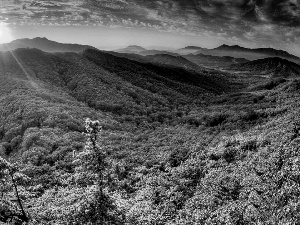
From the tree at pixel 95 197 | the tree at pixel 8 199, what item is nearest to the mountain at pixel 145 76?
the tree at pixel 95 197

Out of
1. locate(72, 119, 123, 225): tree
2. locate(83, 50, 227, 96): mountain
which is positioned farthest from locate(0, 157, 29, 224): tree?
locate(83, 50, 227, 96): mountain

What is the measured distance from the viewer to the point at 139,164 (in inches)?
1320

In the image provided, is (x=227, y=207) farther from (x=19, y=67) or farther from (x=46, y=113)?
(x=19, y=67)

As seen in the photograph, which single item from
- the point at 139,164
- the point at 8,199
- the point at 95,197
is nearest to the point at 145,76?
the point at 139,164

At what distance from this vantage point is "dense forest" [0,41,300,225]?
60.1 ft

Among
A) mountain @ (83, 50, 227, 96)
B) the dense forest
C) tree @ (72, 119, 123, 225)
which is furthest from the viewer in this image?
mountain @ (83, 50, 227, 96)

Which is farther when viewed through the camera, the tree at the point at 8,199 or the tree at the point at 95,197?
the tree at the point at 95,197

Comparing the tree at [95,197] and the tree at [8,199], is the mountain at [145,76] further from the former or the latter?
the tree at [8,199]

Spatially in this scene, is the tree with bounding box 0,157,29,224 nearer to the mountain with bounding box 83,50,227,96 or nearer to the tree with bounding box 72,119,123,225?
the tree with bounding box 72,119,123,225

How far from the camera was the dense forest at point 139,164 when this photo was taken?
18.3m

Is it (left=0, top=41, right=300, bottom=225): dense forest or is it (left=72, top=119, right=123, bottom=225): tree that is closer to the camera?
(left=72, top=119, right=123, bottom=225): tree

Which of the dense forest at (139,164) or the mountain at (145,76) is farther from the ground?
the mountain at (145,76)

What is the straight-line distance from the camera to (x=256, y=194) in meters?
18.7

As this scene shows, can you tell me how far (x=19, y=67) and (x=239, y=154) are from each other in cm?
9406
